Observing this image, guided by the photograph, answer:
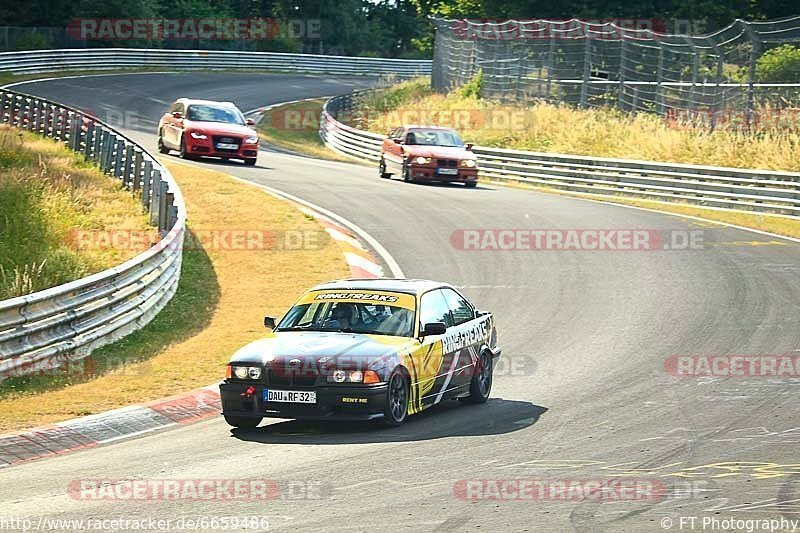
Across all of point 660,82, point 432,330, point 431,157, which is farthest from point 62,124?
point 432,330

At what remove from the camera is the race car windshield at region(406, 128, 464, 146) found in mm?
33938

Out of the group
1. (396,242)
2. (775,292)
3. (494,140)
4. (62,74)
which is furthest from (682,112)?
(62,74)

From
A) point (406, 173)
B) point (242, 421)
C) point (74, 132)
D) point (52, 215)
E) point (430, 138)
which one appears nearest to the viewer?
point (242, 421)

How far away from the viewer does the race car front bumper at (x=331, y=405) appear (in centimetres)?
1103

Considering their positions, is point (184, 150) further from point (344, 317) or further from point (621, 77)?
point (344, 317)

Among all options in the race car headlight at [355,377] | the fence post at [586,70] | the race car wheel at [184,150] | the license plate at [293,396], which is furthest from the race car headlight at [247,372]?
the fence post at [586,70]

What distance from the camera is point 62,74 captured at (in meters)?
59.9

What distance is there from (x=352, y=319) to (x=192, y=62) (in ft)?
196

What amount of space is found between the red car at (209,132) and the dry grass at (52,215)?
3.52 metres

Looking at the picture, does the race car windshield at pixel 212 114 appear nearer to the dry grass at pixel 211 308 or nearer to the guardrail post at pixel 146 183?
the dry grass at pixel 211 308

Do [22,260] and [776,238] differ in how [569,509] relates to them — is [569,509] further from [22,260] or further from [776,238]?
[776,238]

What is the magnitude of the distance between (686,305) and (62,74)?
46.8 m

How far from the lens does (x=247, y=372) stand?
37.0 feet

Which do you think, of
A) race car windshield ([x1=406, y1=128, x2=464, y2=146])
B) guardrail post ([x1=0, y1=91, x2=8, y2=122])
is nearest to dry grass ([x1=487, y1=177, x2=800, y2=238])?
race car windshield ([x1=406, y1=128, x2=464, y2=146])
